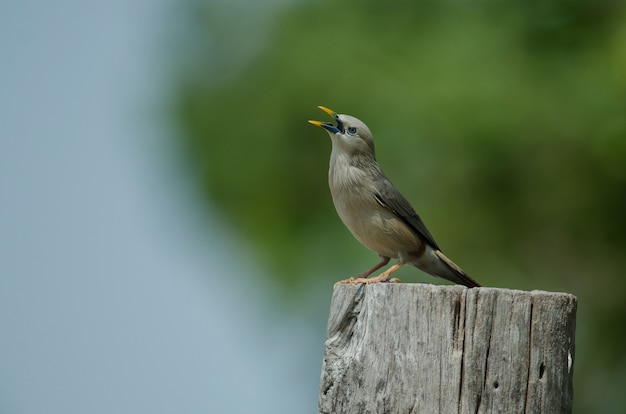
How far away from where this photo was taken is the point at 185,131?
50.8ft

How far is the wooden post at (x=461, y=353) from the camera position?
12.7 ft

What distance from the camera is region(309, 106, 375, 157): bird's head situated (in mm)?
6375

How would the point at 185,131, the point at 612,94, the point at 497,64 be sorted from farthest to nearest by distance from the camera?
the point at 185,131 → the point at 497,64 → the point at 612,94

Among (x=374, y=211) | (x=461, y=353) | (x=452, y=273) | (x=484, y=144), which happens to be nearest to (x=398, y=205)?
(x=374, y=211)

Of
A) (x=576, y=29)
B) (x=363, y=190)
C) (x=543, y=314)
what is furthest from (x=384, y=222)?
(x=576, y=29)

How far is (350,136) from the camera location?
253 inches

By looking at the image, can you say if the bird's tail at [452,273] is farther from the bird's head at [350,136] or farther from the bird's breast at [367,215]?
the bird's head at [350,136]

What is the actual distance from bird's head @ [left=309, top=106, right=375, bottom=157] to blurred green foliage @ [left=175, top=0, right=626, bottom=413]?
5945 millimetres

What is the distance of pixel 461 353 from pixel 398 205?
2415 mm

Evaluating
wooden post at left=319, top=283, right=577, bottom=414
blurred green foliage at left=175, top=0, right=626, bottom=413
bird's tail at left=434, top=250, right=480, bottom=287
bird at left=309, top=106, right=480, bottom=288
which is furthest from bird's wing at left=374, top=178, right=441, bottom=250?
blurred green foliage at left=175, top=0, right=626, bottom=413

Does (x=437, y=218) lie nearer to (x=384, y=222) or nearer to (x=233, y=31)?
(x=233, y=31)

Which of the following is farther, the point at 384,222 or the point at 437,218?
the point at 437,218

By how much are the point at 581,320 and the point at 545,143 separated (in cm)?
→ 255

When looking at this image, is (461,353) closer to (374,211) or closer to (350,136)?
(374,211)
